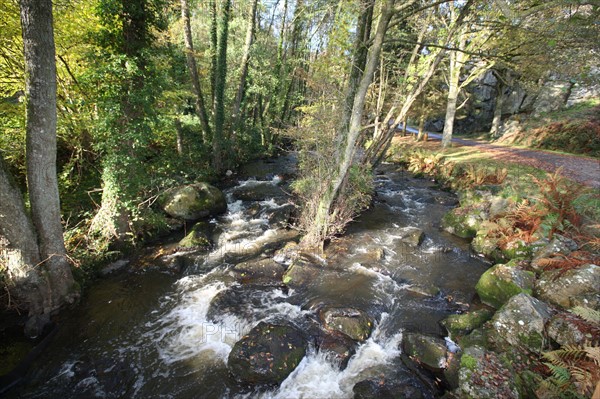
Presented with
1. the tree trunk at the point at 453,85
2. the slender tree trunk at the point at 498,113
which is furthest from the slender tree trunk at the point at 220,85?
the slender tree trunk at the point at 498,113

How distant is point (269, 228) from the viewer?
10.4m

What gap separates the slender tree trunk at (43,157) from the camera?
457 centimetres

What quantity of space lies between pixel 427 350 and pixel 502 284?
2.64 m

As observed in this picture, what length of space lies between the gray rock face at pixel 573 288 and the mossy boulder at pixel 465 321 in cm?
122

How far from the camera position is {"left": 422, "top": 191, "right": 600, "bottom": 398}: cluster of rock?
409 cm

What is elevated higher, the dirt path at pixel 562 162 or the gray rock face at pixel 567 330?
the dirt path at pixel 562 162

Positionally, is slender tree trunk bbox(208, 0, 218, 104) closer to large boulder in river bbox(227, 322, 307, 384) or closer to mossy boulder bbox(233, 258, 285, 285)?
mossy boulder bbox(233, 258, 285, 285)

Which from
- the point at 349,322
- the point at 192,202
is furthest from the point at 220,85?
the point at 349,322

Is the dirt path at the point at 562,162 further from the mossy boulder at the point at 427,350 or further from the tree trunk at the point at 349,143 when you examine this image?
the mossy boulder at the point at 427,350

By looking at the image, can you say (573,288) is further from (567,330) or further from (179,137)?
(179,137)

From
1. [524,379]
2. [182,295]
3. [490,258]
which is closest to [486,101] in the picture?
[490,258]

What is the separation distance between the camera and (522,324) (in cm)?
473

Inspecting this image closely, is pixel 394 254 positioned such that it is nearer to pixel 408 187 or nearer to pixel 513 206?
pixel 513 206

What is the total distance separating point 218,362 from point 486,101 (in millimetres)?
35599
